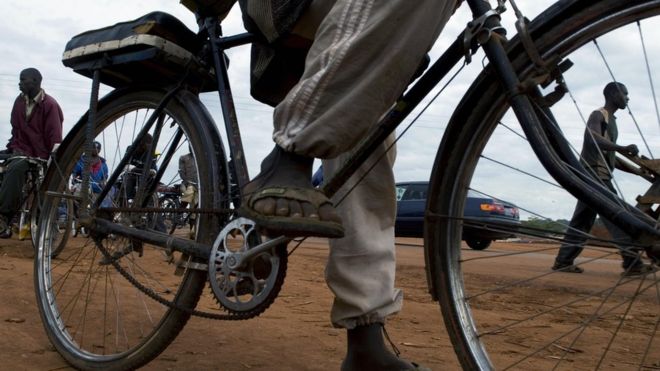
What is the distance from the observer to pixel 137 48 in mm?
2461

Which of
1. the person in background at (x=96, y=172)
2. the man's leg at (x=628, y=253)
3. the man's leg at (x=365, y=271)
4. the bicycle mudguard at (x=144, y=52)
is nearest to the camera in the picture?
the man's leg at (x=628, y=253)

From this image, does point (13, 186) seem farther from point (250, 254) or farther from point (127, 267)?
point (250, 254)

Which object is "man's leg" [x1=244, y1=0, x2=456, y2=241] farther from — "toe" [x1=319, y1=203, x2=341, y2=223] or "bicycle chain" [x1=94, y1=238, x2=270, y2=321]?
"bicycle chain" [x1=94, y1=238, x2=270, y2=321]

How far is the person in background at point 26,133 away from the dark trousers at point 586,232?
6.92m

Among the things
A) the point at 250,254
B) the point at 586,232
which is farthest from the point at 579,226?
the point at 250,254

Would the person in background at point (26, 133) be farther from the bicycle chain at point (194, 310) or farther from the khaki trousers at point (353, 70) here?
the khaki trousers at point (353, 70)

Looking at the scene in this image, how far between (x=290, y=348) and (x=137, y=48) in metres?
1.31

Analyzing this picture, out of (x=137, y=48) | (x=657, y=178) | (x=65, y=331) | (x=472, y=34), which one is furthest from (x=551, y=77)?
(x=65, y=331)

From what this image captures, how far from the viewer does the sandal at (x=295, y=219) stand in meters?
1.60

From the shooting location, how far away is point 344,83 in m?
1.62

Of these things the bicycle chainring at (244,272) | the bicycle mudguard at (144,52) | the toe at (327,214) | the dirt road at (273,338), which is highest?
the bicycle mudguard at (144,52)

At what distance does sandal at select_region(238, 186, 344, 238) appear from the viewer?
1596 millimetres

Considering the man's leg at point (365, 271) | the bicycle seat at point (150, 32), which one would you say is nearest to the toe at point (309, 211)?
the man's leg at point (365, 271)

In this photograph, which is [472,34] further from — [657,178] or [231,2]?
[231,2]
